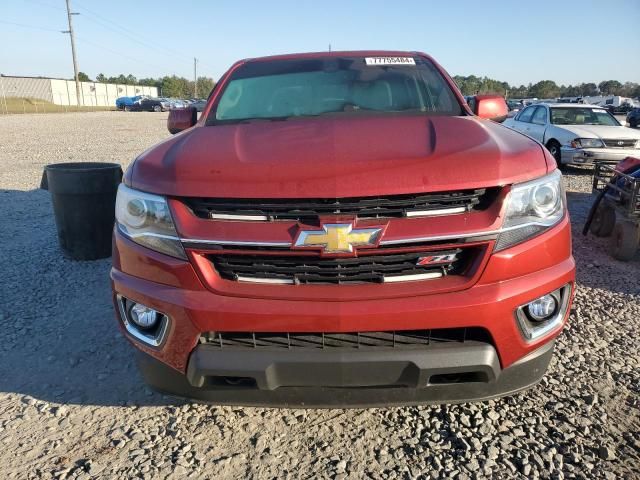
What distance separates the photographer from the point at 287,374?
1996 mm

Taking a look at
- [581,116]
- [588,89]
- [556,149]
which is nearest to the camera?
[556,149]

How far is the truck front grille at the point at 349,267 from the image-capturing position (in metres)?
2.01

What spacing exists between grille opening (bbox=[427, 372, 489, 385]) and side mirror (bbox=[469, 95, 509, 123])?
1.84m

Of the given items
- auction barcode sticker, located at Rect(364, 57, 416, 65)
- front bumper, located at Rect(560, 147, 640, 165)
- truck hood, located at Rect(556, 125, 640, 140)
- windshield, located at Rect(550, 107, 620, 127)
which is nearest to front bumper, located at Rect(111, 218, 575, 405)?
auction barcode sticker, located at Rect(364, 57, 416, 65)

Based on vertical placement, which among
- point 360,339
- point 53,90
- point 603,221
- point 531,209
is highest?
point 53,90

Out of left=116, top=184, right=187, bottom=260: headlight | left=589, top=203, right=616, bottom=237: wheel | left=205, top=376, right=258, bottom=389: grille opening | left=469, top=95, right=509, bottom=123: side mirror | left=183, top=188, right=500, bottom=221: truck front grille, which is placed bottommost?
left=589, top=203, right=616, bottom=237: wheel

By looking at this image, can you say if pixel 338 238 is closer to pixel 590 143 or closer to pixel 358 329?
pixel 358 329

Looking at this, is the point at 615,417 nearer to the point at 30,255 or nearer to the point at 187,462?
the point at 187,462

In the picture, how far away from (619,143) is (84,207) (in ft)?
34.3

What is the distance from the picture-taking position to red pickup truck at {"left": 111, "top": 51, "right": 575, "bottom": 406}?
197 cm

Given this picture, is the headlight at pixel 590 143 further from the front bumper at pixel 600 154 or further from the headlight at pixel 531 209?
the headlight at pixel 531 209

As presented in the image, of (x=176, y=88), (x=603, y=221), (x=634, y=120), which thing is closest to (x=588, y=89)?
(x=634, y=120)

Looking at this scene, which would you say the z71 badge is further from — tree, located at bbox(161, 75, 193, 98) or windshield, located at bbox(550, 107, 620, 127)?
tree, located at bbox(161, 75, 193, 98)

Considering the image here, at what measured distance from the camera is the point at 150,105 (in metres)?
54.9
